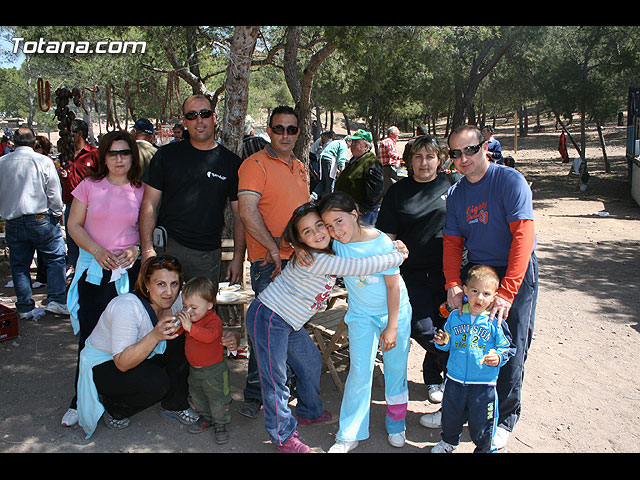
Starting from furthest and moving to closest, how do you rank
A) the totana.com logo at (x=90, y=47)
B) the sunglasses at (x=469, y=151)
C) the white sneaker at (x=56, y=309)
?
the totana.com logo at (x=90, y=47), the white sneaker at (x=56, y=309), the sunglasses at (x=469, y=151)

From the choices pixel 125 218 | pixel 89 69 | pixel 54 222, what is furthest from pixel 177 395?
pixel 89 69

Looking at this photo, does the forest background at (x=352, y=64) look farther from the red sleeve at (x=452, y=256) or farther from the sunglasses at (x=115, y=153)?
the red sleeve at (x=452, y=256)

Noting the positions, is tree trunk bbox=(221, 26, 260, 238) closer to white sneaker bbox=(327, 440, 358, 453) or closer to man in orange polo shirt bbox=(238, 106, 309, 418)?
man in orange polo shirt bbox=(238, 106, 309, 418)

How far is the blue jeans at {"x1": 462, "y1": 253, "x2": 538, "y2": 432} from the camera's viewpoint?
329 centimetres

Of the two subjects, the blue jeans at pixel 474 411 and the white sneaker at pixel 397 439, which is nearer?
the blue jeans at pixel 474 411

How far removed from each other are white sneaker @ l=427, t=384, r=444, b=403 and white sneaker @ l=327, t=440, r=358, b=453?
89 centimetres

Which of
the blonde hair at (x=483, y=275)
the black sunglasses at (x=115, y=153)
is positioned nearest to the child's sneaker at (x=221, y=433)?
the blonde hair at (x=483, y=275)

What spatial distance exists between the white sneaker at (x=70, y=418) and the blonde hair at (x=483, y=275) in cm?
268

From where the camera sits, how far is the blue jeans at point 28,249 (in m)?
5.85

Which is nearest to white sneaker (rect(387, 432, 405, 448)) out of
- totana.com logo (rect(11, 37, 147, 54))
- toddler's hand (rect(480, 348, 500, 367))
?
toddler's hand (rect(480, 348, 500, 367))

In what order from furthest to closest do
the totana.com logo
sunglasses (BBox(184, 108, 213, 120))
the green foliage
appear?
the totana.com logo → the green foliage → sunglasses (BBox(184, 108, 213, 120))

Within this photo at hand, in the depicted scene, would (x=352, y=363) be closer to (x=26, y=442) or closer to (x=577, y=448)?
(x=577, y=448)

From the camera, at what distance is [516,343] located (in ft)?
10.8
